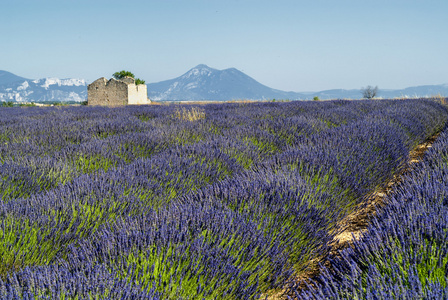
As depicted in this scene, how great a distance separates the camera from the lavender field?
1.15m

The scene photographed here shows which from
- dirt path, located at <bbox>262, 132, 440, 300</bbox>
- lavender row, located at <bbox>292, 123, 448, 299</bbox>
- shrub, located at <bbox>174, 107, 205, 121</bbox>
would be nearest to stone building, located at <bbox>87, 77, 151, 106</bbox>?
shrub, located at <bbox>174, 107, 205, 121</bbox>

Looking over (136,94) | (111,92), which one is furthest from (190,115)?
(136,94)

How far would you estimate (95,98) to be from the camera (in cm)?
2467

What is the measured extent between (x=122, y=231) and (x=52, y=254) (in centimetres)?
48

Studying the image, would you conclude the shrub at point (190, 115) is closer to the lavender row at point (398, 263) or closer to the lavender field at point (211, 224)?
the lavender field at point (211, 224)

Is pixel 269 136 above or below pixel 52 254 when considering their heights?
above

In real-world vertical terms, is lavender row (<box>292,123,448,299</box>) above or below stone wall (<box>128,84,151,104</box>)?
below

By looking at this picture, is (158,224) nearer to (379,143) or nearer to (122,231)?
(122,231)

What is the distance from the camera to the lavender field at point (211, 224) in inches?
45.3

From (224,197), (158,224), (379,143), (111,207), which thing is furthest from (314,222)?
(379,143)

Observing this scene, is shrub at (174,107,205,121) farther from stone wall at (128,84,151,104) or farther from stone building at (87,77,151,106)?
stone wall at (128,84,151,104)

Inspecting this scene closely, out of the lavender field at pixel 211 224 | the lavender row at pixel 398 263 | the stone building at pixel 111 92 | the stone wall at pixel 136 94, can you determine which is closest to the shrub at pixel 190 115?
the lavender field at pixel 211 224

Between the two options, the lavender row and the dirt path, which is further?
the dirt path

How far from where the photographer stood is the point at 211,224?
5.36 ft
